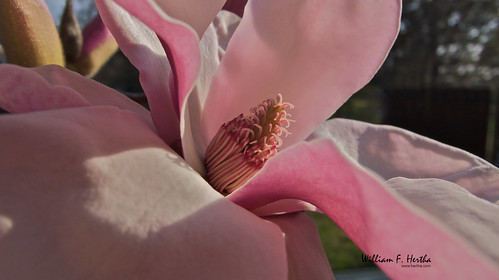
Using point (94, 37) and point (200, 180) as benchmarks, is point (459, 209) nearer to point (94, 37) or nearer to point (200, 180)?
point (200, 180)

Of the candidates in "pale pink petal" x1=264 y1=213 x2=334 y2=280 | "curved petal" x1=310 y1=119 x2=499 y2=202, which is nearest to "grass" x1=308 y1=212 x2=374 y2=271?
"curved petal" x1=310 y1=119 x2=499 y2=202

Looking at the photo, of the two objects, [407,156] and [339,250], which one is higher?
[407,156]

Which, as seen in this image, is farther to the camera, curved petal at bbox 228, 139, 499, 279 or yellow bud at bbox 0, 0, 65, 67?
yellow bud at bbox 0, 0, 65, 67

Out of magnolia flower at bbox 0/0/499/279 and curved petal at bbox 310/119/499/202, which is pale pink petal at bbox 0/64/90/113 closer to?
magnolia flower at bbox 0/0/499/279

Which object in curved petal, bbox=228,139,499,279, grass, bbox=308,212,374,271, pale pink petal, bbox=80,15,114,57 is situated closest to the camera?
curved petal, bbox=228,139,499,279

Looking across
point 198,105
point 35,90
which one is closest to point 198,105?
point 198,105

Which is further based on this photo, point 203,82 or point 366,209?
point 203,82

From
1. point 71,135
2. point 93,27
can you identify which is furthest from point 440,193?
point 93,27

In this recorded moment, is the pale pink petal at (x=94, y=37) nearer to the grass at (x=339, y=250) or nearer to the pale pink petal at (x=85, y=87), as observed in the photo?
the pale pink petal at (x=85, y=87)
